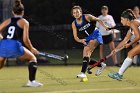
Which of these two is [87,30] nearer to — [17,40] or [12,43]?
[17,40]

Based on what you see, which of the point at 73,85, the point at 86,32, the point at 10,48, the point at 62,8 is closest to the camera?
the point at 10,48

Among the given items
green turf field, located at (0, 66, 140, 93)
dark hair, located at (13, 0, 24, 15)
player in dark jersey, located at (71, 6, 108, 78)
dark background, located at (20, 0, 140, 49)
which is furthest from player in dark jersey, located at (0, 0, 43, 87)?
dark background, located at (20, 0, 140, 49)

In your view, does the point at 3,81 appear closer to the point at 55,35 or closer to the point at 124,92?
the point at 124,92

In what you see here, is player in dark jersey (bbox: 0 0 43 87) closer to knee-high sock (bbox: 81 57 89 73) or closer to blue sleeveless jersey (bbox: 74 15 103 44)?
knee-high sock (bbox: 81 57 89 73)

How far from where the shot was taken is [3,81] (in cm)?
1209

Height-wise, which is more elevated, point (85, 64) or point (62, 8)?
point (62, 8)

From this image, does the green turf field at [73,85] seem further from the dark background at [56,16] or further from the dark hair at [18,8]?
the dark background at [56,16]

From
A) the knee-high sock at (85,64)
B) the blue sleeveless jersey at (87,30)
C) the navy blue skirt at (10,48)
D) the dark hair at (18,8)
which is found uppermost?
the dark hair at (18,8)

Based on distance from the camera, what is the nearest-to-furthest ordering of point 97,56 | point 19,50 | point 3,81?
point 19,50 → point 3,81 → point 97,56

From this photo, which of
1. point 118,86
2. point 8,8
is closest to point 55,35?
point 8,8

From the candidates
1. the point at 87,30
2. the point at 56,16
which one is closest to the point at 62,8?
the point at 56,16

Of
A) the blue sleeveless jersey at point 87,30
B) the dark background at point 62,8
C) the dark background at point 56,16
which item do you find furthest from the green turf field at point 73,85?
the dark background at point 62,8

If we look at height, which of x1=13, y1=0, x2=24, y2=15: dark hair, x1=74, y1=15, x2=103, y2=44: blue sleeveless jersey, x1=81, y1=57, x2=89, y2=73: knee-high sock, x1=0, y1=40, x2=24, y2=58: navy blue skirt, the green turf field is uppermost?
x1=13, y1=0, x2=24, y2=15: dark hair

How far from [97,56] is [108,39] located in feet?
13.3
